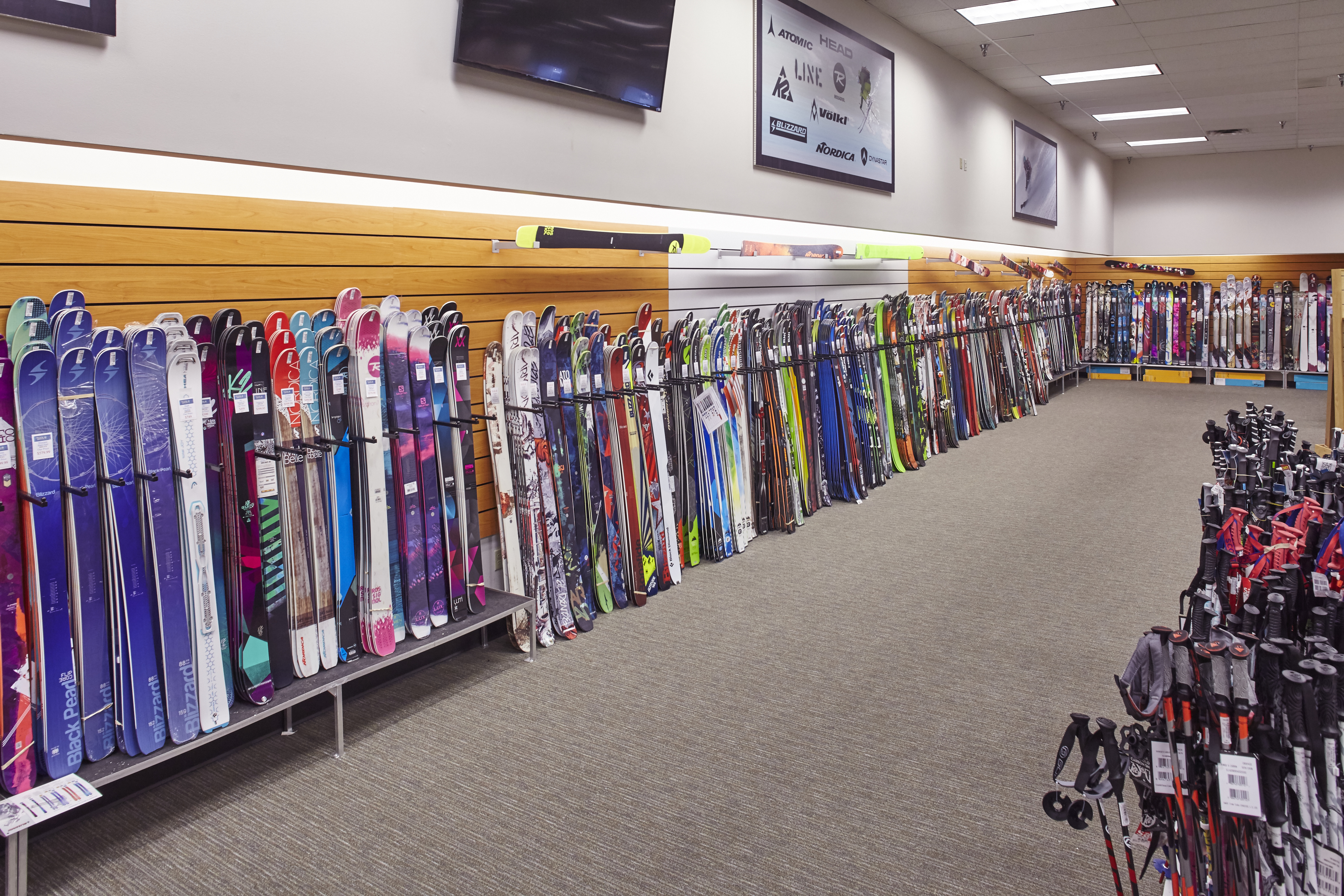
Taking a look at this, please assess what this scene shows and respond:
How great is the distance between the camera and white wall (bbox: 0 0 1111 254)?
2369mm

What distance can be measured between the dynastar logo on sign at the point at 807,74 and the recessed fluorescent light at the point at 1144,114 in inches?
247

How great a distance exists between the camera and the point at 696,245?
4.51 m

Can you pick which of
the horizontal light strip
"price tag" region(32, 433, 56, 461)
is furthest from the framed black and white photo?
"price tag" region(32, 433, 56, 461)

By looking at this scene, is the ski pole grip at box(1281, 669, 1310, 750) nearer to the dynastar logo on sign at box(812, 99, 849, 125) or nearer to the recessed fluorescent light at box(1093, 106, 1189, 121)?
the dynastar logo on sign at box(812, 99, 849, 125)

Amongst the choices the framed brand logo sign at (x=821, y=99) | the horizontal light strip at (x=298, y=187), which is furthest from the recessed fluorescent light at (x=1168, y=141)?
the horizontal light strip at (x=298, y=187)

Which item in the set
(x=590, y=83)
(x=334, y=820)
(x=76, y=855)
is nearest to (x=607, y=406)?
(x=590, y=83)

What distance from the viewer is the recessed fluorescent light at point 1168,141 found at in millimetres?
12055

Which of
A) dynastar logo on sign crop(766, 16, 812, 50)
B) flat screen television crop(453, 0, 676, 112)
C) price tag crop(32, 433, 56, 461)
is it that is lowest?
price tag crop(32, 433, 56, 461)

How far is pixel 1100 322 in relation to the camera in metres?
12.2

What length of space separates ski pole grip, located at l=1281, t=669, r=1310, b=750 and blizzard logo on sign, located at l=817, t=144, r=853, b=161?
5065mm

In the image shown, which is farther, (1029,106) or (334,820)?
(1029,106)

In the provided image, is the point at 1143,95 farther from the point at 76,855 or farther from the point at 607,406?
the point at 76,855

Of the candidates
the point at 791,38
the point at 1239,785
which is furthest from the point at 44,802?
the point at 791,38

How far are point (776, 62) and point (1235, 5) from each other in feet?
11.7
